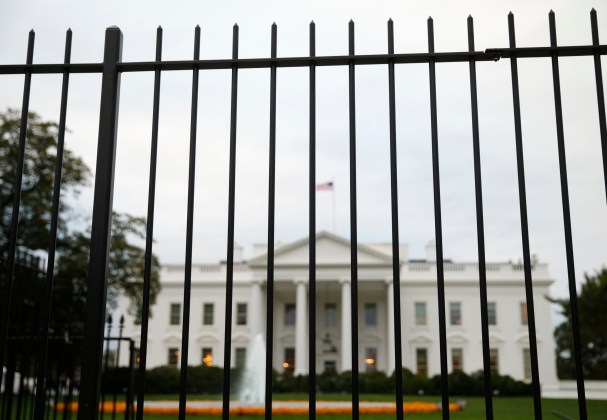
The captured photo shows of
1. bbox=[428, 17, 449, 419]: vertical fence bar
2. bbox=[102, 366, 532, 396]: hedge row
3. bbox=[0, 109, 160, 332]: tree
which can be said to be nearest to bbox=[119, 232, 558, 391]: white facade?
bbox=[102, 366, 532, 396]: hedge row

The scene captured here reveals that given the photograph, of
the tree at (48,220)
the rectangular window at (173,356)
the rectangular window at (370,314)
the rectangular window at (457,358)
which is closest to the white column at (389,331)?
the rectangular window at (370,314)

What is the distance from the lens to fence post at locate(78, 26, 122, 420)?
2674 mm

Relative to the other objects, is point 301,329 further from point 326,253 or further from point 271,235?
point 271,235

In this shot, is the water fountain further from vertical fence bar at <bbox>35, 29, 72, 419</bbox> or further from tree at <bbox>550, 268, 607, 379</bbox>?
vertical fence bar at <bbox>35, 29, 72, 419</bbox>

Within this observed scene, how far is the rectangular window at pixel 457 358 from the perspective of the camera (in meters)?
44.8

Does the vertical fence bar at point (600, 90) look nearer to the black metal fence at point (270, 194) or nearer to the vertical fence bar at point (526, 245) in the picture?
the black metal fence at point (270, 194)

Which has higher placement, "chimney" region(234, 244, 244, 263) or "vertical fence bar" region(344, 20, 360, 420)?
"chimney" region(234, 244, 244, 263)

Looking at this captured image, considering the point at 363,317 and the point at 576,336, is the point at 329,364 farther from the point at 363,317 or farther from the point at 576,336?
the point at 576,336

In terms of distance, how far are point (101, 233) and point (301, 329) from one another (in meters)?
39.5

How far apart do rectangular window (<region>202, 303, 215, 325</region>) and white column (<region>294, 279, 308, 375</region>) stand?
685 centimetres

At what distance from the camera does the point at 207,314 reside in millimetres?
47281

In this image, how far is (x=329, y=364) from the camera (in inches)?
1784

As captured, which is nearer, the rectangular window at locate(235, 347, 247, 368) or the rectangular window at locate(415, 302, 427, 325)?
the rectangular window at locate(235, 347, 247, 368)

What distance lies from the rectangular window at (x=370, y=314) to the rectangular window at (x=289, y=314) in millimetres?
5141
